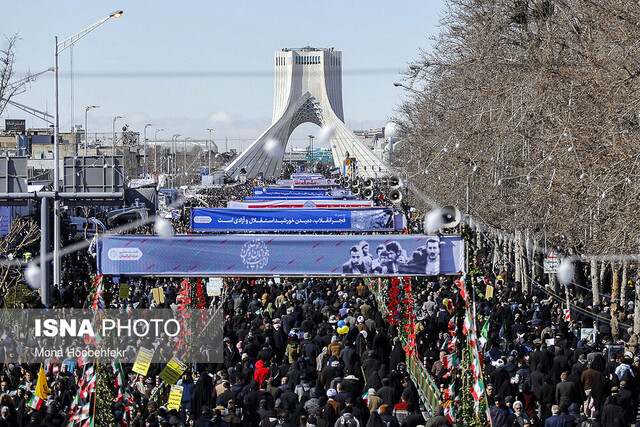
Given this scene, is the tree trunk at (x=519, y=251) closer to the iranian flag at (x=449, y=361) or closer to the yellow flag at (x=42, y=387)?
the iranian flag at (x=449, y=361)

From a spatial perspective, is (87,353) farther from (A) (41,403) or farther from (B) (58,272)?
(B) (58,272)

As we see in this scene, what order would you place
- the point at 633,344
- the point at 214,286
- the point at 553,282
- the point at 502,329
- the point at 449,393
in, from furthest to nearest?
the point at 553,282 < the point at 214,286 < the point at 502,329 < the point at 633,344 < the point at 449,393

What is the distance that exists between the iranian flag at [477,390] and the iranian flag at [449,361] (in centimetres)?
247

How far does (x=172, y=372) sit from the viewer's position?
13156mm

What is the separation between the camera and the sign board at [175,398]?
42.3 feet

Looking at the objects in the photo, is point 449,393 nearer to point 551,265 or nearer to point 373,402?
point 373,402

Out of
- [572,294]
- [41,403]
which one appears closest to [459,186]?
[572,294]

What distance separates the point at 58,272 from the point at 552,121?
1131 centimetres

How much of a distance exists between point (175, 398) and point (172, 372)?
1.14ft

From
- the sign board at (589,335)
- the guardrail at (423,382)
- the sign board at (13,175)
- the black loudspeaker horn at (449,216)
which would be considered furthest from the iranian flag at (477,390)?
the sign board at (13,175)

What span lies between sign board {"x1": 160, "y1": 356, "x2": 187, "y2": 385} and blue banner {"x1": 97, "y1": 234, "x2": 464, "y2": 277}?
1139mm

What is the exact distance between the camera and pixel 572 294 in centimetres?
2766

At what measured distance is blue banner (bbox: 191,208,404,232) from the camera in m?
21.2

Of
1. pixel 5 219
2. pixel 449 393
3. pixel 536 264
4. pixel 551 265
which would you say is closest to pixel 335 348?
pixel 449 393
